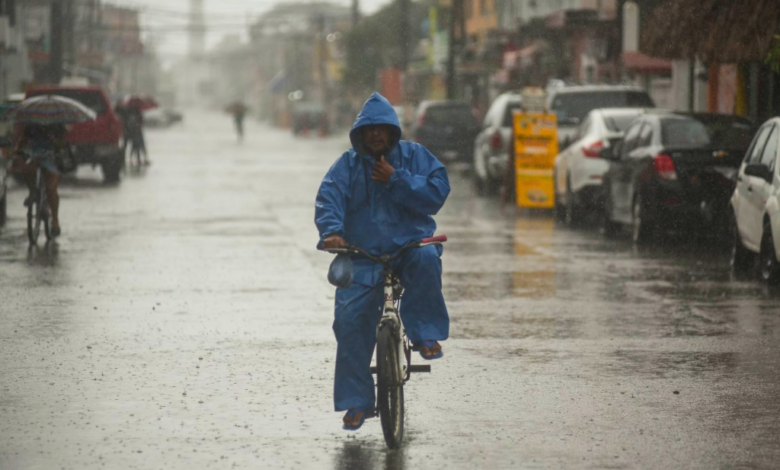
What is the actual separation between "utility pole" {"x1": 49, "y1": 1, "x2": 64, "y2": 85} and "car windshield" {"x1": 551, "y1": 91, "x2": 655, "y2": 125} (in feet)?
82.6

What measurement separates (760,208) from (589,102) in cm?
1105

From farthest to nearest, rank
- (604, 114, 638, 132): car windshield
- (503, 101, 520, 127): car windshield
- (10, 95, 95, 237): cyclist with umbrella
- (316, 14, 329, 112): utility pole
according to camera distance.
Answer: (316, 14, 329, 112): utility pole, (503, 101, 520, 127): car windshield, (604, 114, 638, 132): car windshield, (10, 95, 95, 237): cyclist with umbrella

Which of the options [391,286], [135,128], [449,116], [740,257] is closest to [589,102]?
[740,257]

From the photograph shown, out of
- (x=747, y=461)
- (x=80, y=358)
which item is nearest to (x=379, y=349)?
(x=747, y=461)

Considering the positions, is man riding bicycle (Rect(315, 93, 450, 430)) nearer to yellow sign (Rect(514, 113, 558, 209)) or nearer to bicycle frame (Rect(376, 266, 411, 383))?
bicycle frame (Rect(376, 266, 411, 383))

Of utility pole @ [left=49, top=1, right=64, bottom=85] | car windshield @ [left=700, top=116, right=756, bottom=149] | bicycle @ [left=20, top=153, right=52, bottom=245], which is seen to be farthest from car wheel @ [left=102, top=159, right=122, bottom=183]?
utility pole @ [left=49, top=1, right=64, bottom=85]

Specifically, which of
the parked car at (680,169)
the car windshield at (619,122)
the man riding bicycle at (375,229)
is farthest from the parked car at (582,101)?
the man riding bicycle at (375,229)

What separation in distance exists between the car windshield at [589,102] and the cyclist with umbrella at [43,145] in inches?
356

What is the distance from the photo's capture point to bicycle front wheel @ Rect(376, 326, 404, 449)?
23.0 ft

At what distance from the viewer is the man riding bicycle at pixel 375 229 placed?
7250mm

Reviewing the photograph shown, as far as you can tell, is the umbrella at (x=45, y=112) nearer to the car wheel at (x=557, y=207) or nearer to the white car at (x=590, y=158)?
the white car at (x=590, y=158)

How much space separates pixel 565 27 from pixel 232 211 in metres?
19.8

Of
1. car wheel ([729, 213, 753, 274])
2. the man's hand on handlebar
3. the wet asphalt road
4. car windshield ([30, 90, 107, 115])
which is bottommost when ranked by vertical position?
the wet asphalt road

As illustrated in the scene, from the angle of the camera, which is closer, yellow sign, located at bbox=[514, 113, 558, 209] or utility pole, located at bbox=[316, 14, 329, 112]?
yellow sign, located at bbox=[514, 113, 558, 209]
